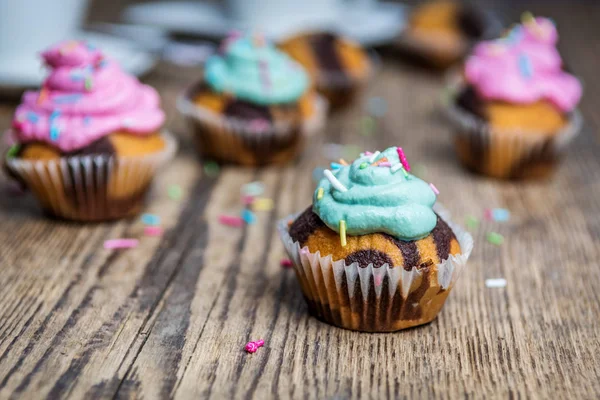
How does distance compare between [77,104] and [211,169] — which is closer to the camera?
[77,104]

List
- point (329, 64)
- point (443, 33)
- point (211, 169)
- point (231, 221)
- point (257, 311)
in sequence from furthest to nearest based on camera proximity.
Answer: point (443, 33) → point (329, 64) → point (211, 169) → point (231, 221) → point (257, 311)

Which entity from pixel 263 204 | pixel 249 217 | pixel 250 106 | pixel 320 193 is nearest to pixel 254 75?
pixel 250 106

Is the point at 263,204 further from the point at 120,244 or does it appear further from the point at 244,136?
the point at 120,244

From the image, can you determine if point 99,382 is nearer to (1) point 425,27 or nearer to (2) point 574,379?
(2) point 574,379

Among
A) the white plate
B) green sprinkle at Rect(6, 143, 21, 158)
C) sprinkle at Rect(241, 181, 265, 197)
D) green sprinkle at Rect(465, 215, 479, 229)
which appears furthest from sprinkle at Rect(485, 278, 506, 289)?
the white plate

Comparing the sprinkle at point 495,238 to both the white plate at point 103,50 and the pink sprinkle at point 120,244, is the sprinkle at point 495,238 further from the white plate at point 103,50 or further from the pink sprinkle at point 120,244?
the white plate at point 103,50

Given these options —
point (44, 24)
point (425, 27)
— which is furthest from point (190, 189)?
point (425, 27)

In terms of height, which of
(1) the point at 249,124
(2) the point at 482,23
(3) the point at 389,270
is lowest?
(2) the point at 482,23
